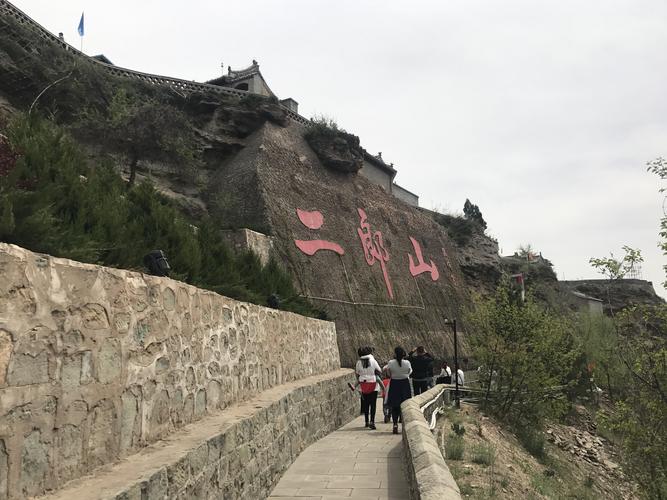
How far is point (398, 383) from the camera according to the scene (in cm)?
988

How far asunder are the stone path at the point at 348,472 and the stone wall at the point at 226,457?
0.20 meters

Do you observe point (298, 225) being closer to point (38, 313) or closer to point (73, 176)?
point (73, 176)

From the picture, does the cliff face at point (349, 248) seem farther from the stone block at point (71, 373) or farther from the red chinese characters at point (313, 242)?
A: the stone block at point (71, 373)

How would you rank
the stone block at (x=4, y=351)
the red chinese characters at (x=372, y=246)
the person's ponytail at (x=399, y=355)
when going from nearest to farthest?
the stone block at (x=4, y=351) → the person's ponytail at (x=399, y=355) → the red chinese characters at (x=372, y=246)

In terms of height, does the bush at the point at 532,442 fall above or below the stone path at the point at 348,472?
below

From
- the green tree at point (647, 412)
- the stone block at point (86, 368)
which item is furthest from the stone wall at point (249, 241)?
the stone block at point (86, 368)

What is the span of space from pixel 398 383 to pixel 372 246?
18651mm

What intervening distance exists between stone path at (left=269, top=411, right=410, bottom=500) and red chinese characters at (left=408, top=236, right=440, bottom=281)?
23.2 metres

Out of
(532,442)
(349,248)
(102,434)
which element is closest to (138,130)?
(349,248)

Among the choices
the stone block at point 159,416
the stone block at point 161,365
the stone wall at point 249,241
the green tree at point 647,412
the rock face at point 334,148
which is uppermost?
the rock face at point 334,148

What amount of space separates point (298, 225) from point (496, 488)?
15.9m

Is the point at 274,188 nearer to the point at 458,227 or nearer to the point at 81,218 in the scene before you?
the point at 81,218

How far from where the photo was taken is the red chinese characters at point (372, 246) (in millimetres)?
27500

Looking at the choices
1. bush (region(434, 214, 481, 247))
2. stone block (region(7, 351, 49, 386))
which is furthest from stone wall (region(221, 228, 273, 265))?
bush (region(434, 214, 481, 247))
